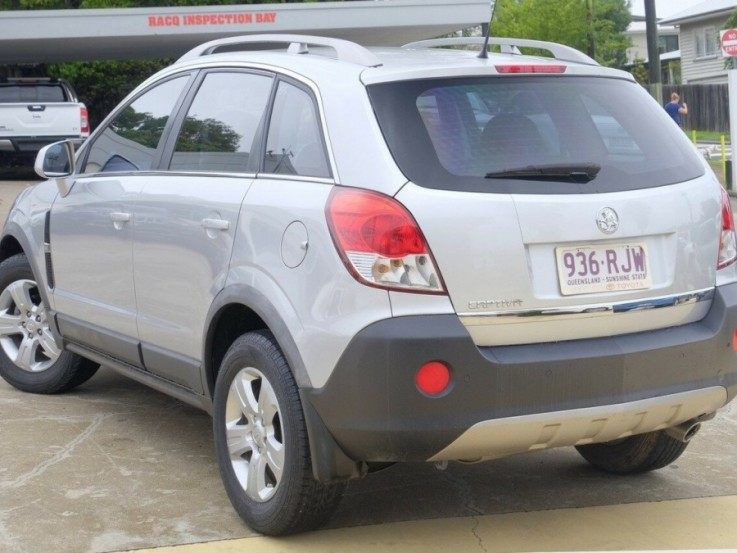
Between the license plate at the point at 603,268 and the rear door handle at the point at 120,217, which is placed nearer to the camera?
the license plate at the point at 603,268

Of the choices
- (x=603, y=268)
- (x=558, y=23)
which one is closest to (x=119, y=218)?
(x=603, y=268)

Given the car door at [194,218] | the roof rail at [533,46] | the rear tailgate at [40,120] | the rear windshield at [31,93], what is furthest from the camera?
the rear windshield at [31,93]

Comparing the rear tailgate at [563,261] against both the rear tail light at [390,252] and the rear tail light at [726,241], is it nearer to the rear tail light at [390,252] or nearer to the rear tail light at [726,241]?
the rear tail light at [390,252]

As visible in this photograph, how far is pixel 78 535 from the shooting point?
168 inches

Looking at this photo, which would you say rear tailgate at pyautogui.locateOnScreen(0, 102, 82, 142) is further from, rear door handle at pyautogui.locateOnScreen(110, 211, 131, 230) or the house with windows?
the house with windows

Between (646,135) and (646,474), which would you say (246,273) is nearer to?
(646,135)

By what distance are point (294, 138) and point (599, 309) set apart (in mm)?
1240

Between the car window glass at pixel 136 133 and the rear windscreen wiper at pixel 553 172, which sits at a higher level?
the car window glass at pixel 136 133

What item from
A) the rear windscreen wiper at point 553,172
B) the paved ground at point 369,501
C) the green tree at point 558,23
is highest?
the green tree at point 558,23

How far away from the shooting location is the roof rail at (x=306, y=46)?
4.25 m

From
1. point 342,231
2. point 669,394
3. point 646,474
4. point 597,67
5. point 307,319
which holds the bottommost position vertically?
point 646,474

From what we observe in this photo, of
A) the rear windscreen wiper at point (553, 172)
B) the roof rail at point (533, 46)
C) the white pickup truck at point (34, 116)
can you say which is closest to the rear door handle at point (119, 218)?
the roof rail at point (533, 46)

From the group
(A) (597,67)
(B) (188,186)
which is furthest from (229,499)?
(A) (597,67)

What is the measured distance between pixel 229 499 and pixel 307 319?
101 cm
